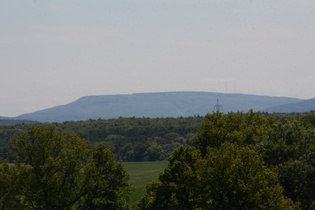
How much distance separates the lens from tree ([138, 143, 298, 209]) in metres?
42.1

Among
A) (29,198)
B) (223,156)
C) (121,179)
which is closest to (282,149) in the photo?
(223,156)

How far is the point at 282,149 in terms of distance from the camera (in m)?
52.6

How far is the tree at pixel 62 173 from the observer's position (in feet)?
173

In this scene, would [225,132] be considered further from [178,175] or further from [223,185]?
[223,185]

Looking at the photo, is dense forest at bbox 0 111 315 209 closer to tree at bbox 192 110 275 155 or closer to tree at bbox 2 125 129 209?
tree at bbox 2 125 129 209

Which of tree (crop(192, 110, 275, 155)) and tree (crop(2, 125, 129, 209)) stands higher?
tree (crop(192, 110, 275, 155))

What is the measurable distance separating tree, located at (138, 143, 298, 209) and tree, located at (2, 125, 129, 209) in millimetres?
7881

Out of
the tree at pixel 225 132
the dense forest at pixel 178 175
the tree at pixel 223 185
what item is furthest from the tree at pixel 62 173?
the tree at pixel 225 132

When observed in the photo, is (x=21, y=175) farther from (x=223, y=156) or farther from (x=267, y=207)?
(x=267, y=207)

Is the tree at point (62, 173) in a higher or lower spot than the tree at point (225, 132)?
lower

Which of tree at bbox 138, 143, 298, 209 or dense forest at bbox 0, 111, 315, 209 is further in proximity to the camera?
dense forest at bbox 0, 111, 315, 209

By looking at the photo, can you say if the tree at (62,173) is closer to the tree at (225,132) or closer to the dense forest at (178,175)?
the dense forest at (178,175)

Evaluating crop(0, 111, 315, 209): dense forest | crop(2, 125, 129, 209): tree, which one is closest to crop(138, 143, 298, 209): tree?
crop(0, 111, 315, 209): dense forest

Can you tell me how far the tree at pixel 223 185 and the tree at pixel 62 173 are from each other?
7.88 meters
